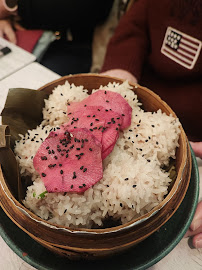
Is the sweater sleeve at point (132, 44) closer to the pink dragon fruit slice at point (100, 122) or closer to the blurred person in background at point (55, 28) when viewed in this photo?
the blurred person in background at point (55, 28)

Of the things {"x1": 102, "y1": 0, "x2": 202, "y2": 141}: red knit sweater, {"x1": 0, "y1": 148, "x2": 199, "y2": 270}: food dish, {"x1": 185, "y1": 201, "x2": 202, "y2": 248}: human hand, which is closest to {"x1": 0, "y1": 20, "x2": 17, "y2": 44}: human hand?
{"x1": 102, "y1": 0, "x2": 202, "y2": 141}: red knit sweater

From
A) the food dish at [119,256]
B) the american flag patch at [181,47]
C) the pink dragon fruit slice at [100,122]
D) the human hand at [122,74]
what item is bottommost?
the food dish at [119,256]

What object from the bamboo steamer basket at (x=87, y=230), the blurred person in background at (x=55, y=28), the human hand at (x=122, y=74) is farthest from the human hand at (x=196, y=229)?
the blurred person in background at (x=55, y=28)

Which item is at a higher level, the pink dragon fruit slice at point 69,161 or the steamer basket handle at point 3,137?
the steamer basket handle at point 3,137

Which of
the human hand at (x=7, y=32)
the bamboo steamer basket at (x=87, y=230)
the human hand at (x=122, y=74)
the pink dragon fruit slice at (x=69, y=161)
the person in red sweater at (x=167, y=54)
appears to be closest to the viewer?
the bamboo steamer basket at (x=87, y=230)

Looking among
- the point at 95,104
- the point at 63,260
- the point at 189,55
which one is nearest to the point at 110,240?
the point at 63,260

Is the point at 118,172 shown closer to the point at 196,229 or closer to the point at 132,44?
the point at 196,229

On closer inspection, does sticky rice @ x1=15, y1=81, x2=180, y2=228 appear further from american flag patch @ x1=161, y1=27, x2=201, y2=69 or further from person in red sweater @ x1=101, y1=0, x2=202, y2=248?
american flag patch @ x1=161, y1=27, x2=201, y2=69
